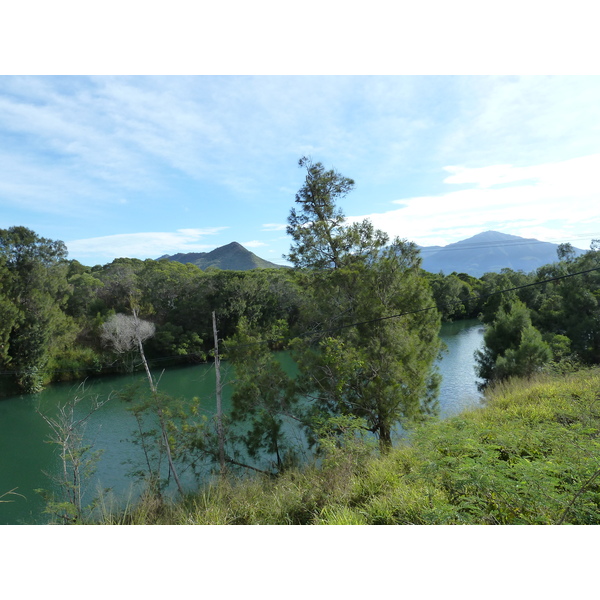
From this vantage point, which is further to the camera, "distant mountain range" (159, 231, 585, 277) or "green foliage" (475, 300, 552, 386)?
"distant mountain range" (159, 231, 585, 277)

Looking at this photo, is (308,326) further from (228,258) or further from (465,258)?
(465,258)

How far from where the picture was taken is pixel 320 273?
7.50 metres

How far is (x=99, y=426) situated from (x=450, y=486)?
11400 mm

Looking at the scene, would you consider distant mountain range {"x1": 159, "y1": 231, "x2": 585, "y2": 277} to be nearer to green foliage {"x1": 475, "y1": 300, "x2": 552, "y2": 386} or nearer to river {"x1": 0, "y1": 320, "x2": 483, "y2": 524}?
river {"x1": 0, "y1": 320, "x2": 483, "y2": 524}

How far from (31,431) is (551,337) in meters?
18.4

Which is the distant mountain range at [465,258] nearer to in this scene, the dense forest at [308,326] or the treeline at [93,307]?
the treeline at [93,307]

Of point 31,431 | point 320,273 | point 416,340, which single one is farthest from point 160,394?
point 31,431

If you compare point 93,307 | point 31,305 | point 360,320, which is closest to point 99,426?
point 31,305

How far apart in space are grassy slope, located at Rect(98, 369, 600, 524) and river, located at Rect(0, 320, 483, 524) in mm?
2546

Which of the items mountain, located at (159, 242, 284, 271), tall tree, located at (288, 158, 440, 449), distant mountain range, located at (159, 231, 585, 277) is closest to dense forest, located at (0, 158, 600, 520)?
tall tree, located at (288, 158, 440, 449)

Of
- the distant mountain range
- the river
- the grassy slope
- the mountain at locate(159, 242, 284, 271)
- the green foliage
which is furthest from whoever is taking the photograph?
the mountain at locate(159, 242, 284, 271)

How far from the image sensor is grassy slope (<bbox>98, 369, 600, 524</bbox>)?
7.44ft

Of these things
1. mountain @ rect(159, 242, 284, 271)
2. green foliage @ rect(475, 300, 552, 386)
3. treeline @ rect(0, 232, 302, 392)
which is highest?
mountain @ rect(159, 242, 284, 271)

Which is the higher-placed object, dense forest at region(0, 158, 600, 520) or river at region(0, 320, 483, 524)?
dense forest at region(0, 158, 600, 520)
